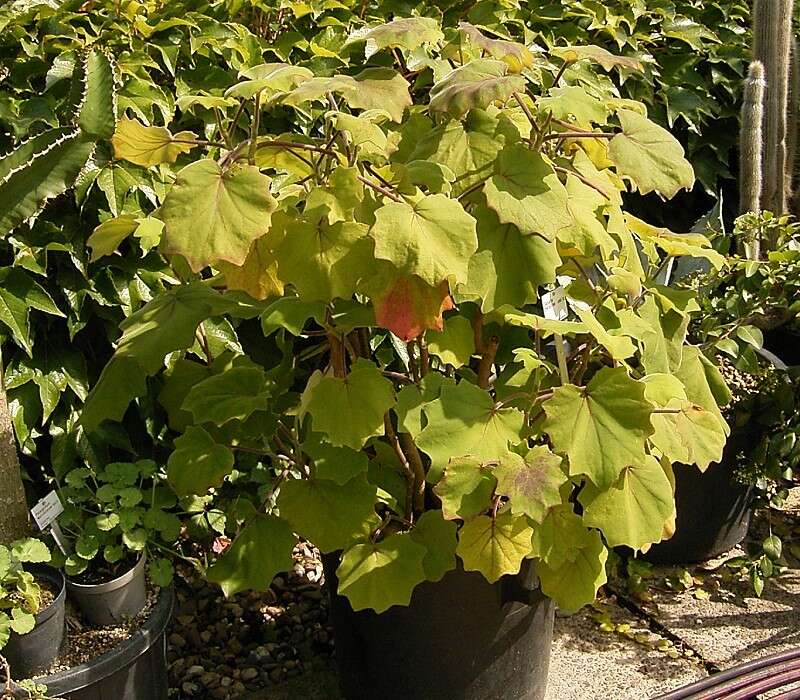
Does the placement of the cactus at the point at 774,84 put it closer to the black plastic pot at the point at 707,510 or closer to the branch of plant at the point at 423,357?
the black plastic pot at the point at 707,510

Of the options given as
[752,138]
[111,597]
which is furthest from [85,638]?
[752,138]

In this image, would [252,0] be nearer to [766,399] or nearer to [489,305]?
[489,305]

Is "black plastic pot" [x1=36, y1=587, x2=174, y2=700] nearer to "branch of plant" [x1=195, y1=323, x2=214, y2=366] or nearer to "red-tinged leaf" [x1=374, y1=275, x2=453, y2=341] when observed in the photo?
"branch of plant" [x1=195, y1=323, x2=214, y2=366]

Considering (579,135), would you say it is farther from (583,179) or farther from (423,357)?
(423,357)

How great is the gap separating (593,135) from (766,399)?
123 cm

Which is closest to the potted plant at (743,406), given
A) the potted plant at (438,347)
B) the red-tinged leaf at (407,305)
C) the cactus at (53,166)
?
the potted plant at (438,347)

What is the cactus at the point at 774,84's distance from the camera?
331 centimetres

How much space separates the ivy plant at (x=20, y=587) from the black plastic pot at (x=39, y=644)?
2 centimetres

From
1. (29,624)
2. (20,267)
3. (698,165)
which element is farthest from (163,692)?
(698,165)

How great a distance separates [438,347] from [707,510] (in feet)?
4.39

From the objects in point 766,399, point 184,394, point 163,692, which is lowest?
point 163,692

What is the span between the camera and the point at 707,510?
2.70m

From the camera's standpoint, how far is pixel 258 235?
1433 mm

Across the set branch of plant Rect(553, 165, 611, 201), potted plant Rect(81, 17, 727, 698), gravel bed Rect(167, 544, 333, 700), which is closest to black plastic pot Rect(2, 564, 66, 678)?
potted plant Rect(81, 17, 727, 698)
